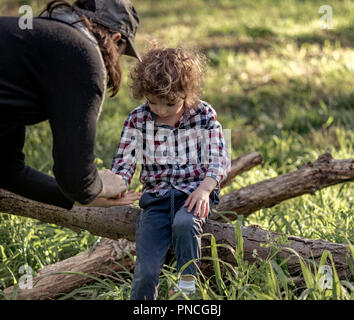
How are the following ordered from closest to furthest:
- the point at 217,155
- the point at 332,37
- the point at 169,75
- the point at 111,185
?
the point at 111,185
the point at 169,75
the point at 217,155
the point at 332,37

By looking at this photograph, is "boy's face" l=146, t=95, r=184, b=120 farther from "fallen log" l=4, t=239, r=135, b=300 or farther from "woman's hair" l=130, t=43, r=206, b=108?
"fallen log" l=4, t=239, r=135, b=300

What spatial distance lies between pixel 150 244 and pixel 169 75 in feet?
2.70

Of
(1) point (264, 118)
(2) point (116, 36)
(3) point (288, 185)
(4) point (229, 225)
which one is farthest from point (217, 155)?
(1) point (264, 118)

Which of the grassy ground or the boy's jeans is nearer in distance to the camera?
the boy's jeans

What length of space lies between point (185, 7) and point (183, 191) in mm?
12791

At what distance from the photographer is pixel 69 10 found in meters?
2.09

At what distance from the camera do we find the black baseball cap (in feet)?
6.92

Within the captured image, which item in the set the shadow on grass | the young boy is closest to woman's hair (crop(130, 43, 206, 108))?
the young boy

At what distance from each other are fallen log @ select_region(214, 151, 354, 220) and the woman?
1.42 meters

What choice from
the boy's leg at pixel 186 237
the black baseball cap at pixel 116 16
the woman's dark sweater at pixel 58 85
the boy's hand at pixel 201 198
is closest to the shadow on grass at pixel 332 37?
the boy's hand at pixel 201 198

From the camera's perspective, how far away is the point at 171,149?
278cm

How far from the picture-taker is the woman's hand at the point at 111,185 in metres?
2.42

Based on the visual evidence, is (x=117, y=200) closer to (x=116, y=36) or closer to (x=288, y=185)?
(x=116, y=36)
